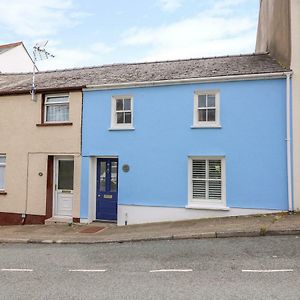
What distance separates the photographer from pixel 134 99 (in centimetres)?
1276

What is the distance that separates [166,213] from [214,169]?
2243 millimetres

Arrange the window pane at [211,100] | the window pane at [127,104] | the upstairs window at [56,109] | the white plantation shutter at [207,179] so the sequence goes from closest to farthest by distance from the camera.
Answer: the white plantation shutter at [207,179] < the window pane at [211,100] < the window pane at [127,104] < the upstairs window at [56,109]

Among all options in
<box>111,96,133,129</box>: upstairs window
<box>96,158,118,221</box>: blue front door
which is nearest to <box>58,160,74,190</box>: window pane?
<box>96,158,118,221</box>: blue front door

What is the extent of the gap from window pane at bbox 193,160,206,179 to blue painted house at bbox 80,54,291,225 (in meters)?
0.03

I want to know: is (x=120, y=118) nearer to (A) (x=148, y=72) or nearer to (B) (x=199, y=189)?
(A) (x=148, y=72)

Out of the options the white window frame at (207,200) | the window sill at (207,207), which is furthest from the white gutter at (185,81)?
the window sill at (207,207)

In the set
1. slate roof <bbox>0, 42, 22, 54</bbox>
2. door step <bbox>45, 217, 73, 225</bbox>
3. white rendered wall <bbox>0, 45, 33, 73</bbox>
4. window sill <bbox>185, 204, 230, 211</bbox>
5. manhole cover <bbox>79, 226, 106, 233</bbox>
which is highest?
slate roof <bbox>0, 42, 22, 54</bbox>

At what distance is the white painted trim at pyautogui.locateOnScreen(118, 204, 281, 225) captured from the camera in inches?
447

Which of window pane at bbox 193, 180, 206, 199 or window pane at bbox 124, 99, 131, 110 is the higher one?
window pane at bbox 124, 99, 131, 110

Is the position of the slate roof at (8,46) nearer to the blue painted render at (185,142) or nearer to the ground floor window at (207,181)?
the blue painted render at (185,142)

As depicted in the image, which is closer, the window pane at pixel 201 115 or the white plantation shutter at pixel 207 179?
the white plantation shutter at pixel 207 179

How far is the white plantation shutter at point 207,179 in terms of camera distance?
1175cm

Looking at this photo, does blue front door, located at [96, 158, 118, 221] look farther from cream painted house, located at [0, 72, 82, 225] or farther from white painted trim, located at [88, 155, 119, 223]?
cream painted house, located at [0, 72, 82, 225]

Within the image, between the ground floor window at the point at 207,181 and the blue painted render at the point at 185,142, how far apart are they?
0.22 meters
